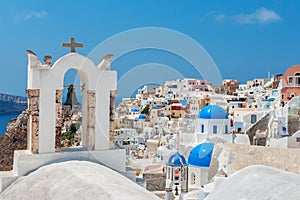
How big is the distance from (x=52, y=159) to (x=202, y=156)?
38.3 feet

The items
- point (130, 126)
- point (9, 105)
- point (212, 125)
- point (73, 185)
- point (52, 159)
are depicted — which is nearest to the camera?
point (73, 185)

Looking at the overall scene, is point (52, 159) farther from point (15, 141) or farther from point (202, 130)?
point (202, 130)

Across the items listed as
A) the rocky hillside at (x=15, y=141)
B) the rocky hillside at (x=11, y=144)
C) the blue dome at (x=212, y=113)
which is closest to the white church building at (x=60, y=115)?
the rocky hillside at (x=15, y=141)

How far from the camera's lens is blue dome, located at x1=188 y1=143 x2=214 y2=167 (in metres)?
16.6

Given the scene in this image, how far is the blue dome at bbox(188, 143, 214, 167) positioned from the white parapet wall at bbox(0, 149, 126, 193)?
1073cm

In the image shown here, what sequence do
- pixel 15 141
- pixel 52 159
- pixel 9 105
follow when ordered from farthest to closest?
pixel 9 105 → pixel 15 141 → pixel 52 159

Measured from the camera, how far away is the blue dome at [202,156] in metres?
16.6

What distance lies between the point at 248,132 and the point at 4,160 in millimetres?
14523

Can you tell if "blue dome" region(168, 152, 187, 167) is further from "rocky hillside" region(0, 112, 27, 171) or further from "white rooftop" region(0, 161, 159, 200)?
"white rooftop" region(0, 161, 159, 200)

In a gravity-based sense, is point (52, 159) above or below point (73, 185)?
above

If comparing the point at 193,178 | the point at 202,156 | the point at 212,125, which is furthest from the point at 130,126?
the point at 193,178

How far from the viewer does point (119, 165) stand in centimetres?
625

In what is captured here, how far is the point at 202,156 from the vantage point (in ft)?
55.1

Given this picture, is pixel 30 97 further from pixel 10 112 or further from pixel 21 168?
pixel 10 112
